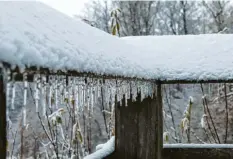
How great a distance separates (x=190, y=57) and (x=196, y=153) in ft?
3.70

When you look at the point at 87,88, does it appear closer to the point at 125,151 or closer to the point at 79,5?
the point at 125,151

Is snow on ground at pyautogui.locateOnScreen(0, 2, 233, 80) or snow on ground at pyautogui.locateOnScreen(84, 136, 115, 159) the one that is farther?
snow on ground at pyautogui.locateOnScreen(84, 136, 115, 159)

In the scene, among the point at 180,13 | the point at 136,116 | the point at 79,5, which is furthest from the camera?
the point at 180,13

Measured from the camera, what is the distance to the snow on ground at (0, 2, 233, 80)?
2.93ft

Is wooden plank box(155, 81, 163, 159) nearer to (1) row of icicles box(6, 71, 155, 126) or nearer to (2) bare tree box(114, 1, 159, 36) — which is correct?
(1) row of icicles box(6, 71, 155, 126)

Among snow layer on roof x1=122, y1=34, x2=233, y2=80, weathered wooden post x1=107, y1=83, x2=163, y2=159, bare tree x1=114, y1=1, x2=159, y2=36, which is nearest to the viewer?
snow layer on roof x1=122, y1=34, x2=233, y2=80

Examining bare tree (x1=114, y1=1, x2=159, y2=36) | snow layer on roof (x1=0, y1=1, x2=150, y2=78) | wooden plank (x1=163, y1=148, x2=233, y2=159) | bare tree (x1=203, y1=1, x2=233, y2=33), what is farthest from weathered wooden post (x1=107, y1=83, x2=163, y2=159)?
bare tree (x1=114, y1=1, x2=159, y2=36)

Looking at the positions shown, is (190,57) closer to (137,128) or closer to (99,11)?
(137,128)

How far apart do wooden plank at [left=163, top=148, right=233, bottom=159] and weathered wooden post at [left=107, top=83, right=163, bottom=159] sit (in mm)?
281

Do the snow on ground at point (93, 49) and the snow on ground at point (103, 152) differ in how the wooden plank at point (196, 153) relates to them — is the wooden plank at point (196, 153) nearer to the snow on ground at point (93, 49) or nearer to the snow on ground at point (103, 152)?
the snow on ground at point (103, 152)

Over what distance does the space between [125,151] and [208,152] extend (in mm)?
879

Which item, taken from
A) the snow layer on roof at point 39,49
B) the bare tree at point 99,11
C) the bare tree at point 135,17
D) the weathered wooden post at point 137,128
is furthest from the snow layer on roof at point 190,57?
the bare tree at point 135,17

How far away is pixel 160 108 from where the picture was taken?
3412 millimetres

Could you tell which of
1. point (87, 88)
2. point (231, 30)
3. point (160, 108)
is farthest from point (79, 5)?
point (87, 88)
